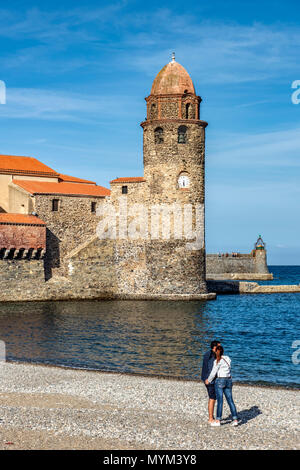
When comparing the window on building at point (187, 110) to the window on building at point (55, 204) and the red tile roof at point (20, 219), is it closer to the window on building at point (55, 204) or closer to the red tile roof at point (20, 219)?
the window on building at point (55, 204)

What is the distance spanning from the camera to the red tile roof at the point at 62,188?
36.8 meters

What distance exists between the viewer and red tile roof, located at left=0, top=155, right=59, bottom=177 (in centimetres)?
3891

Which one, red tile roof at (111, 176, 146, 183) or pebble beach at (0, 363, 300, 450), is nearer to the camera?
pebble beach at (0, 363, 300, 450)

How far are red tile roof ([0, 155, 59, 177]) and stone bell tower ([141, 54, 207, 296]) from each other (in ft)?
28.9

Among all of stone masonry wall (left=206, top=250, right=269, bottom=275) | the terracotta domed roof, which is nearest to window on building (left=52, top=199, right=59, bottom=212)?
the terracotta domed roof

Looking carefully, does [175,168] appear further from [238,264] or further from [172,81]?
[238,264]

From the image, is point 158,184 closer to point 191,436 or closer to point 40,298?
point 40,298

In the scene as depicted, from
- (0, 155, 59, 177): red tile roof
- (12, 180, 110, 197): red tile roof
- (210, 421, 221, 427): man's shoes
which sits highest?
(0, 155, 59, 177): red tile roof

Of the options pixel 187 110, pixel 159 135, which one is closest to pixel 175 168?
pixel 159 135

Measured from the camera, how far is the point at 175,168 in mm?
35188

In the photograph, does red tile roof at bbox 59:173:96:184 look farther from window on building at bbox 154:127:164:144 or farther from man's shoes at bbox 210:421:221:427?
man's shoes at bbox 210:421:221:427

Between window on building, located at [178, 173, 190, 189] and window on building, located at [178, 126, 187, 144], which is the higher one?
window on building, located at [178, 126, 187, 144]

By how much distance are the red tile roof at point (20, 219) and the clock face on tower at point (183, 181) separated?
920 cm
